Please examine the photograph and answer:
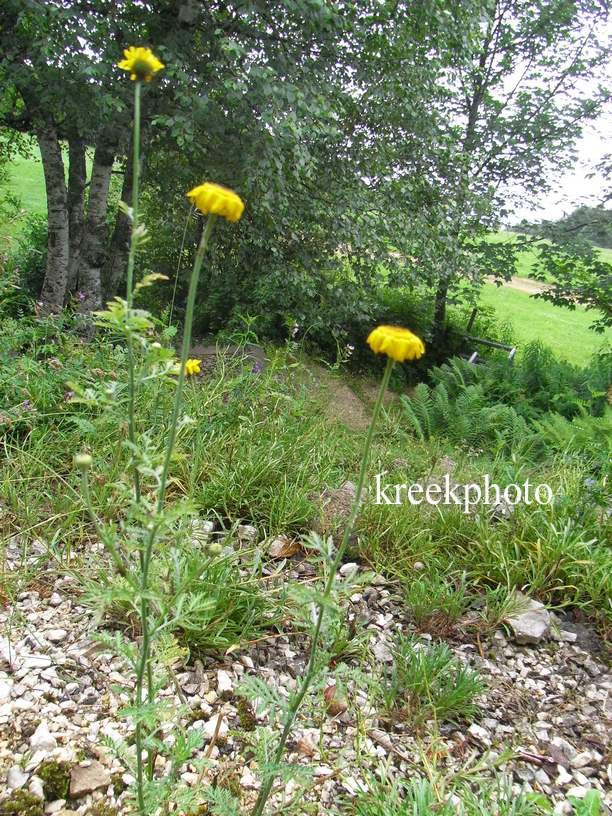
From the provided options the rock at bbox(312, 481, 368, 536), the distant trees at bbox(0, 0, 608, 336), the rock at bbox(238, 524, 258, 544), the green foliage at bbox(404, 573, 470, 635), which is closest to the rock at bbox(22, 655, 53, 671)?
the rock at bbox(238, 524, 258, 544)

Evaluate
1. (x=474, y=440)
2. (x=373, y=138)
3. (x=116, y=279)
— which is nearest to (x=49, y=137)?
(x=116, y=279)

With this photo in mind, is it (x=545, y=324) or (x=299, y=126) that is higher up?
(x=299, y=126)

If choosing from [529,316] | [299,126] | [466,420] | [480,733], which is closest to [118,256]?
[299,126]

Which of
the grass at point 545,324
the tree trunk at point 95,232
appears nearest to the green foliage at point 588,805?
the tree trunk at point 95,232

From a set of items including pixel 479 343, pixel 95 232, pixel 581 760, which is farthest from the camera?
pixel 479 343

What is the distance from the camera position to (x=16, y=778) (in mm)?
1344

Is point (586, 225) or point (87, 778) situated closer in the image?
point (87, 778)

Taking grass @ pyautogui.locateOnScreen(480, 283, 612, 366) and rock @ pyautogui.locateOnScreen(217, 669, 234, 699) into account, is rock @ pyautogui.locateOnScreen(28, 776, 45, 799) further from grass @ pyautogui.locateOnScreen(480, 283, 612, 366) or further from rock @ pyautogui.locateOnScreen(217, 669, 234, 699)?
grass @ pyautogui.locateOnScreen(480, 283, 612, 366)

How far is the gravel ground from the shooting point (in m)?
1.44

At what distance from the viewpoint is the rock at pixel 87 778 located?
1.35 meters

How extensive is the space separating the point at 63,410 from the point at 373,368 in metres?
4.71

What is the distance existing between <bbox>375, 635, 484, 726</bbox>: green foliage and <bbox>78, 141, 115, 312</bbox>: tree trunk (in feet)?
12.1

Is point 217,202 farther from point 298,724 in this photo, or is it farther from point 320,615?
point 298,724

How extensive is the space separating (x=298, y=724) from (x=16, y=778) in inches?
27.5
